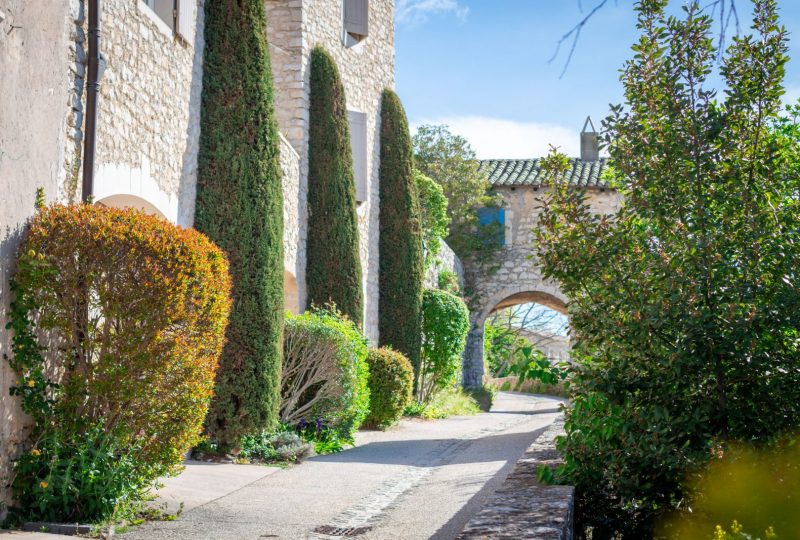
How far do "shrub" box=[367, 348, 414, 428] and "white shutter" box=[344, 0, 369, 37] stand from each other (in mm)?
5811

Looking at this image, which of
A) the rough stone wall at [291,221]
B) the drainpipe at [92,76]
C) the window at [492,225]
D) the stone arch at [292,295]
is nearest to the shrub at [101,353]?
the drainpipe at [92,76]

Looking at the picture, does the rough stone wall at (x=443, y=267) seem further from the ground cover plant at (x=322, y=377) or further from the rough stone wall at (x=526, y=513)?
the rough stone wall at (x=526, y=513)

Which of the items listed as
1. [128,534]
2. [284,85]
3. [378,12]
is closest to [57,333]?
[128,534]

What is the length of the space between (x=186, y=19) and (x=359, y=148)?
6541 mm

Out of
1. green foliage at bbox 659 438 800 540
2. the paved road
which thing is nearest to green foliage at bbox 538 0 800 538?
green foliage at bbox 659 438 800 540

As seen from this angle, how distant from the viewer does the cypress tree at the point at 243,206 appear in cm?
884

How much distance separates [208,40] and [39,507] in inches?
225

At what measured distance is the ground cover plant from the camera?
34.1ft

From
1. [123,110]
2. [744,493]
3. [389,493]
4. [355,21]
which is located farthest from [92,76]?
[355,21]

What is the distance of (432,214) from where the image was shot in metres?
19.8

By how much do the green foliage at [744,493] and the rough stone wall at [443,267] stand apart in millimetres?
13875

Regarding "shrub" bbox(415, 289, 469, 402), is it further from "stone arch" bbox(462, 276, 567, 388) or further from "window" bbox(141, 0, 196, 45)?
"window" bbox(141, 0, 196, 45)

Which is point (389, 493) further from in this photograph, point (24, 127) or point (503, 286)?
point (503, 286)

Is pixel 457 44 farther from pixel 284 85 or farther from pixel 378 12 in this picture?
pixel 378 12
